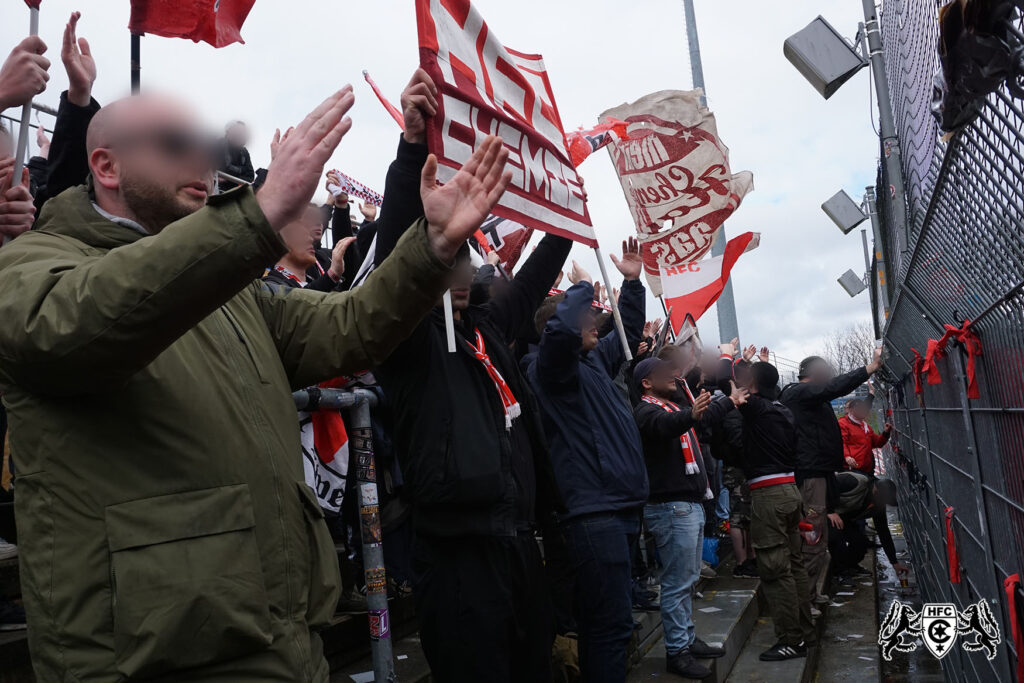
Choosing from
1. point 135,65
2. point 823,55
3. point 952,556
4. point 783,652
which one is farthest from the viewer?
point 823,55

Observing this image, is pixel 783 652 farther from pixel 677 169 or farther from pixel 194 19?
pixel 194 19

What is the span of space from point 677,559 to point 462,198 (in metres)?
3.99

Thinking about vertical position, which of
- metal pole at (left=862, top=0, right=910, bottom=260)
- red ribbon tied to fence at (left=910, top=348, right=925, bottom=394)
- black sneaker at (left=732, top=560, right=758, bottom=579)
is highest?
metal pole at (left=862, top=0, right=910, bottom=260)

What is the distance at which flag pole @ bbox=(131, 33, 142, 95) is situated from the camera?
7.38ft

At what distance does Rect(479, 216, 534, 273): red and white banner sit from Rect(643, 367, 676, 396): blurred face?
1.36 m

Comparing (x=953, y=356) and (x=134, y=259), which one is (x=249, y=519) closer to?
(x=134, y=259)

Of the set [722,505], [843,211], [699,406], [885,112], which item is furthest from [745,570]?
[843,211]

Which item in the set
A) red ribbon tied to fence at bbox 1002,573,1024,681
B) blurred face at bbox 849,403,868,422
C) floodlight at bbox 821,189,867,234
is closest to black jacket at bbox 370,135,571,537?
red ribbon tied to fence at bbox 1002,573,1024,681

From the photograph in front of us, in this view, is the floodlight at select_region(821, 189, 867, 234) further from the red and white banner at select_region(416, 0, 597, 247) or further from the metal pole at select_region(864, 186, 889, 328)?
the red and white banner at select_region(416, 0, 597, 247)

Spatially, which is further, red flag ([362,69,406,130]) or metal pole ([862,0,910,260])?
metal pole ([862,0,910,260])

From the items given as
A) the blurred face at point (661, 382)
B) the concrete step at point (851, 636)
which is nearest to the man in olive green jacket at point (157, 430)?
the blurred face at point (661, 382)

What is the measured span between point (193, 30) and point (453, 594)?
2.35 meters

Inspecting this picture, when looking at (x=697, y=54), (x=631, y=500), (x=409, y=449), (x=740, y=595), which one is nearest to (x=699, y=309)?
(x=740, y=595)

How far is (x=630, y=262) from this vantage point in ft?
17.5
